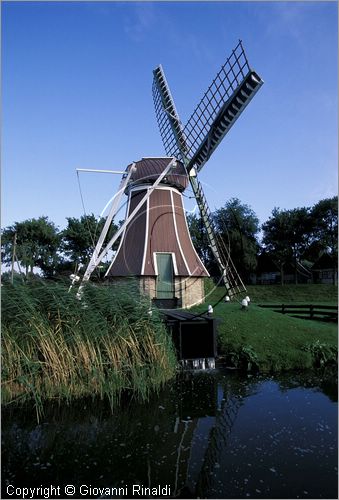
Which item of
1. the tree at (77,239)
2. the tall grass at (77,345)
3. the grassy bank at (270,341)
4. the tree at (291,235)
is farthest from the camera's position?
the tree at (291,235)

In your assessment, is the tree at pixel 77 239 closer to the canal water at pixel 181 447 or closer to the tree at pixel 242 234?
the tree at pixel 242 234

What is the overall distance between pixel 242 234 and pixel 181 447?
112 feet

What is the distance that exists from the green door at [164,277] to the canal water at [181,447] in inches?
296

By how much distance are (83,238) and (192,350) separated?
84.5 feet

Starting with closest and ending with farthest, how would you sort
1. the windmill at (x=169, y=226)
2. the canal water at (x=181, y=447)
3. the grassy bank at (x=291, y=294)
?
the canal water at (x=181, y=447) → the windmill at (x=169, y=226) → the grassy bank at (x=291, y=294)

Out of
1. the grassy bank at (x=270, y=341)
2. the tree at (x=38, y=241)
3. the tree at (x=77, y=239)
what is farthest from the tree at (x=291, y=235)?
the grassy bank at (x=270, y=341)

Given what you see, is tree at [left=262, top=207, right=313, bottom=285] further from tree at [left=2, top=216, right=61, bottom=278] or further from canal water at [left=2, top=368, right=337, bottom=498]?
canal water at [left=2, top=368, right=337, bottom=498]

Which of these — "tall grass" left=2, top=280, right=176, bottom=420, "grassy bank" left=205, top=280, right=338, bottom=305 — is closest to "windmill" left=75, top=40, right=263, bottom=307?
"tall grass" left=2, top=280, right=176, bottom=420

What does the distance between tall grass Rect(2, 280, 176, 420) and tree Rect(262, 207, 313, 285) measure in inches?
1289

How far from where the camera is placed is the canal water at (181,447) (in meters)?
4.06

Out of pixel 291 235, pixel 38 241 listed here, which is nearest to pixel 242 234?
pixel 291 235

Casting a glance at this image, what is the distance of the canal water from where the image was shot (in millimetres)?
4059

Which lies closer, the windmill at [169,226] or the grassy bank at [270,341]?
the grassy bank at [270,341]

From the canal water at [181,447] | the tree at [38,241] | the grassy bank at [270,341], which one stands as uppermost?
the tree at [38,241]
